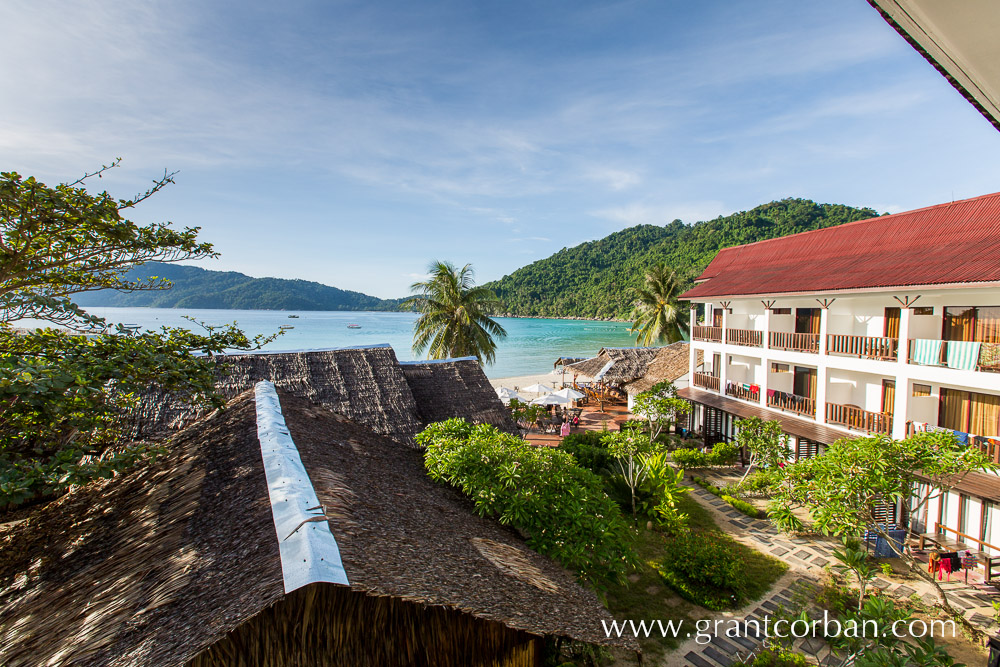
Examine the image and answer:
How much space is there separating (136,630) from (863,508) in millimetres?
8622

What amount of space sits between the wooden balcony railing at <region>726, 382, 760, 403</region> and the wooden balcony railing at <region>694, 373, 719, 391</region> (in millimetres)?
796

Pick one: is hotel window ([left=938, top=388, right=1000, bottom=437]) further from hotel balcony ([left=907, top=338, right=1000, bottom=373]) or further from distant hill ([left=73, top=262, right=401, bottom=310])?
distant hill ([left=73, top=262, right=401, bottom=310])

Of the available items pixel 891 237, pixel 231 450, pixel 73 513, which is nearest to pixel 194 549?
pixel 231 450

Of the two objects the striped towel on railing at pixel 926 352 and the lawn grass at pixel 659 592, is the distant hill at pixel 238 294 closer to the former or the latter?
the lawn grass at pixel 659 592

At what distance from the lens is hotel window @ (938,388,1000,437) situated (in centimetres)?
1016

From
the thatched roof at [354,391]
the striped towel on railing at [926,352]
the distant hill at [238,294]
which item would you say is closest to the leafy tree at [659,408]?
the striped towel on railing at [926,352]

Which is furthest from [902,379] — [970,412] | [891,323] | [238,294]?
[238,294]

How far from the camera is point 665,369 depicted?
75.2ft

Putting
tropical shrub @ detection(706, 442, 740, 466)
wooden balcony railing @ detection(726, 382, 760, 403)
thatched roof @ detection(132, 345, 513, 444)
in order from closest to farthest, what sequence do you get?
thatched roof @ detection(132, 345, 513, 444)
tropical shrub @ detection(706, 442, 740, 466)
wooden balcony railing @ detection(726, 382, 760, 403)

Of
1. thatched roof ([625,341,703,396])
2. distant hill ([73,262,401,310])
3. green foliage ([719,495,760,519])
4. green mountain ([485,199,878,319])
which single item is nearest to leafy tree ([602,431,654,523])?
green foliage ([719,495,760,519])

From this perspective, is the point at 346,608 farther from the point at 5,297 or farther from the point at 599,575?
the point at 5,297

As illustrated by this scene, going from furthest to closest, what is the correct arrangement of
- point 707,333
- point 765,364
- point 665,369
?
point 665,369 < point 707,333 < point 765,364

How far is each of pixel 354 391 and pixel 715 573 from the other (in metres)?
7.91

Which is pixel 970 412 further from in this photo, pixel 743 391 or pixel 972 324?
pixel 743 391
